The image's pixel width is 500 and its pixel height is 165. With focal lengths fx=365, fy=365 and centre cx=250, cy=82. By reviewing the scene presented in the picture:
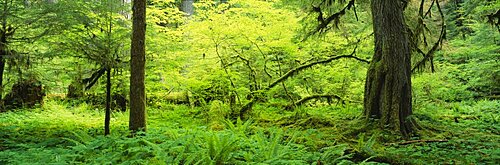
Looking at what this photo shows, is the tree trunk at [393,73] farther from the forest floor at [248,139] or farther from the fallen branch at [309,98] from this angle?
the fallen branch at [309,98]

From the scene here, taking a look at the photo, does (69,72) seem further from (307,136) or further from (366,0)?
(366,0)

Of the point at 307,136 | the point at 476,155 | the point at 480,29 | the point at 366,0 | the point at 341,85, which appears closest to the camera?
the point at 476,155

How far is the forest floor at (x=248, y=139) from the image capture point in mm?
4980

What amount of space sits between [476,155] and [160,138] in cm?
486

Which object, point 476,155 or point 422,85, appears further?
point 422,85

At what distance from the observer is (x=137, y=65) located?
268 inches

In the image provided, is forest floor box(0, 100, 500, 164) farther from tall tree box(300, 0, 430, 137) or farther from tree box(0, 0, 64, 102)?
tree box(0, 0, 64, 102)

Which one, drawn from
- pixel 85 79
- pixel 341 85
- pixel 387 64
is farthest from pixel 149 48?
pixel 341 85

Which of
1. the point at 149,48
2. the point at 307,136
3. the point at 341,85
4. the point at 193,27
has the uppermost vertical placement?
the point at 193,27

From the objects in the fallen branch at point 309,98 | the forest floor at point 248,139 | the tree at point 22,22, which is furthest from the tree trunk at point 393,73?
the tree at point 22,22

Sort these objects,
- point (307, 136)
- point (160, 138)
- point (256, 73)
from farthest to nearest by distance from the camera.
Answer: point (256, 73) < point (307, 136) < point (160, 138)

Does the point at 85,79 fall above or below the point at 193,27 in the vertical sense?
below

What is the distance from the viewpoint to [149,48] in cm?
863

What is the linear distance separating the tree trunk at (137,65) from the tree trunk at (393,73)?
4605 millimetres
